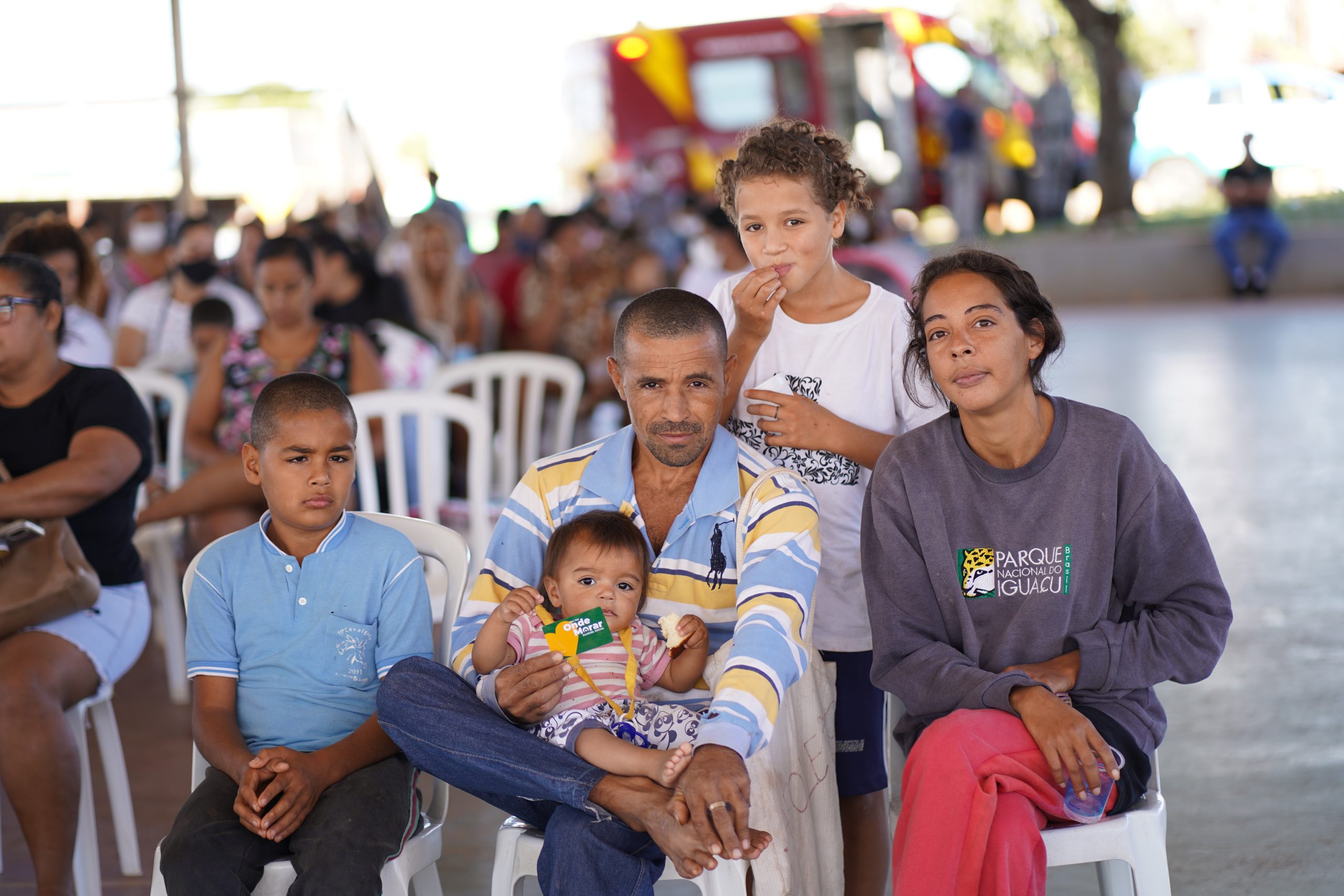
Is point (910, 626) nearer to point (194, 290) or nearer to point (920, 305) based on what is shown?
point (920, 305)

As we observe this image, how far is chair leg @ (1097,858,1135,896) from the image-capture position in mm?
2223

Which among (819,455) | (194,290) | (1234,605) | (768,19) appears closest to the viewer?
(819,455)

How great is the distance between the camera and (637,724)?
2.19m

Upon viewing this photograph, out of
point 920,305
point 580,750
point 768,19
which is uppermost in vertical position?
point 768,19

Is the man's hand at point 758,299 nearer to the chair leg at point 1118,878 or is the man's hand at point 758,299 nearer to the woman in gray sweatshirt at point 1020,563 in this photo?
the woman in gray sweatshirt at point 1020,563

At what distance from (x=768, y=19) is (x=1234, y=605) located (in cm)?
1396

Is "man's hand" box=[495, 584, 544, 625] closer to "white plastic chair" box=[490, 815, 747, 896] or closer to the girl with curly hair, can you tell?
"white plastic chair" box=[490, 815, 747, 896]

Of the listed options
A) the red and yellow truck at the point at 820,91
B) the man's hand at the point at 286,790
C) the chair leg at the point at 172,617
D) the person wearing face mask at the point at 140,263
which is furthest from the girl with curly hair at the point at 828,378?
the red and yellow truck at the point at 820,91

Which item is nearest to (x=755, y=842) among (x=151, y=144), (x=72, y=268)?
(x=72, y=268)

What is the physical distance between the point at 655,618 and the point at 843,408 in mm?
557

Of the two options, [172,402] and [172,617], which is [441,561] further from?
[172,402]

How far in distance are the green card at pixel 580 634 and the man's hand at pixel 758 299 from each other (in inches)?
24.3

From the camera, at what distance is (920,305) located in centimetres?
234

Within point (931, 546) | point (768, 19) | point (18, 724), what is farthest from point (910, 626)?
point (768, 19)
